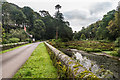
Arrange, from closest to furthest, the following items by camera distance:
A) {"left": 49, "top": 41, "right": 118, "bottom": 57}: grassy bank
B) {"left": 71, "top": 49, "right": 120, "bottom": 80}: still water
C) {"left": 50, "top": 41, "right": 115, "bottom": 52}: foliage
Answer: {"left": 71, "top": 49, "right": 120, "bottom": 80}: still water → {"left": 49, "top": 41, "right": 118, "bottom": 57}: grassy bank → {"left": 50, "top": 41, "right": 115, "bottom": 52}: foliage

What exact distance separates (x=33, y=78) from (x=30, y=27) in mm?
52219

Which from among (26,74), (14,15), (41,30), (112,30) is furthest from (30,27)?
(26,74)

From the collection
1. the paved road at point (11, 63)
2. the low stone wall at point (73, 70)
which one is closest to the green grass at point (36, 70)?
the paved road at point (11, 63)

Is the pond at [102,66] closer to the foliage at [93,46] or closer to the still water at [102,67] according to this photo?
the still water at [102,67]

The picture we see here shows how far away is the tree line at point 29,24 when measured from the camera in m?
24.8

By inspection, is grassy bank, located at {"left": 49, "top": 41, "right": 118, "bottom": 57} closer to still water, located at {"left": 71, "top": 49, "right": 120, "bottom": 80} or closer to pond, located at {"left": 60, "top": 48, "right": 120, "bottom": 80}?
pond, located at {"left": 60, "top": 48, "right": 120, "bottom": 80}

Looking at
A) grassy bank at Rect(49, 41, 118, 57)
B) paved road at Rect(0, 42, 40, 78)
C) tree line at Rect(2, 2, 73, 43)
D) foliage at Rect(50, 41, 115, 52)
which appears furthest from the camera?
tree line at Rect(2, 2, 73, 43)

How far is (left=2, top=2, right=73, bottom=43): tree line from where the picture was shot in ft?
81.2

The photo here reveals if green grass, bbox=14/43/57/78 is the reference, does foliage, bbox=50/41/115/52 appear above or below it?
below

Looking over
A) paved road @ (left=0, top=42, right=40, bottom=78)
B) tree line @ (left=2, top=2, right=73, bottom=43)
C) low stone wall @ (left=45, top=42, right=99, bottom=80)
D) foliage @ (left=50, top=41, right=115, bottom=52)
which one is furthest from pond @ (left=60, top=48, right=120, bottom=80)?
tree line @ (left=2, top=2, right=73, bottom=43)

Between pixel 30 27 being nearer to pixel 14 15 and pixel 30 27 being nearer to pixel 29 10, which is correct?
pixel 29 10

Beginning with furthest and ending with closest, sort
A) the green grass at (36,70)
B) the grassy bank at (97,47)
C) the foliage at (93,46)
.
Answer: the foliage at (93,46) < the grassy bank at (97,47) < the green grass at (36,70)

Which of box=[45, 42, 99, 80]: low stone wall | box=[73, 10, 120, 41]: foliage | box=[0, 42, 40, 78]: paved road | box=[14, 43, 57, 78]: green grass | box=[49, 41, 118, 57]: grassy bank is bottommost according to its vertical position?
box=[49, 41, 118, 57]: grassy bank

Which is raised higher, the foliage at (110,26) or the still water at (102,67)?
the foliage at (110,26)
